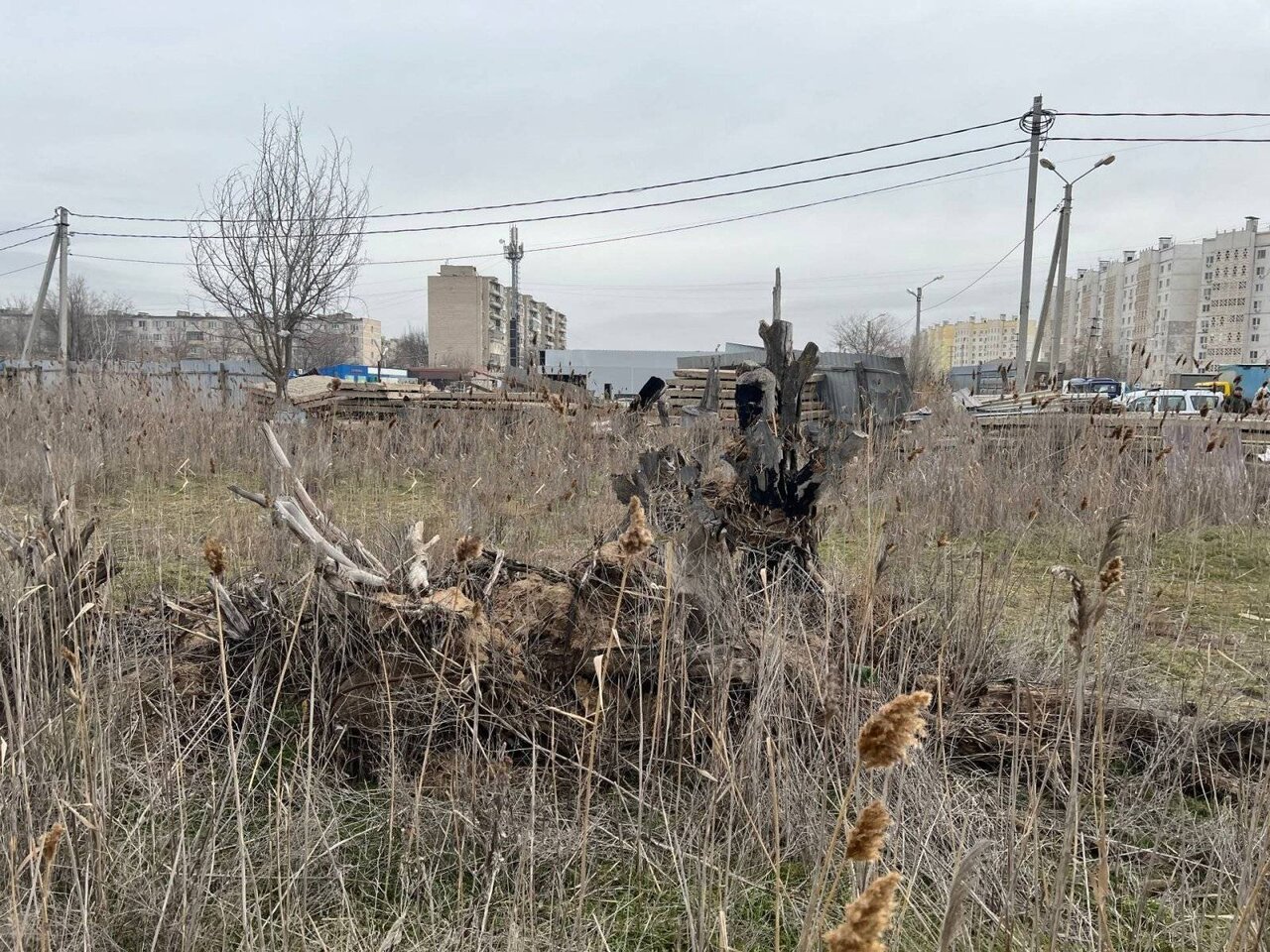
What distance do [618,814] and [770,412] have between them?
6.92ft

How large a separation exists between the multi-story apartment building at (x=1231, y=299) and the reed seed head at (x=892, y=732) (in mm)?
90953

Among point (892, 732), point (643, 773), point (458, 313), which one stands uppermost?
point (458, 313)

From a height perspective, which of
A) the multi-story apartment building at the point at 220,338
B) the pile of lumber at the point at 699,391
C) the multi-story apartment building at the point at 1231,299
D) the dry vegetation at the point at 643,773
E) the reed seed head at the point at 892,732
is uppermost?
A: the multi-story apartment building at the point at 1231,299

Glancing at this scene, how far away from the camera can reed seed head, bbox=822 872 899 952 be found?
0.57 meters

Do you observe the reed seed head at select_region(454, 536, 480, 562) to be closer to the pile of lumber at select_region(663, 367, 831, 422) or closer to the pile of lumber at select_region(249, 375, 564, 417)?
the pile of lumber at select_region(249, 375, 564, 417)

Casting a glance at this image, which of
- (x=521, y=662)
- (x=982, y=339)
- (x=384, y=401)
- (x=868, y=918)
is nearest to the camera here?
(x=868, y=918)

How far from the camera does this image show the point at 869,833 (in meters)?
0.63

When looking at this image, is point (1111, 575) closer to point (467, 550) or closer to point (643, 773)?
point (467, 550)

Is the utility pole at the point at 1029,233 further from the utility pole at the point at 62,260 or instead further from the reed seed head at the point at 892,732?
the utility pole at the point at 62,260

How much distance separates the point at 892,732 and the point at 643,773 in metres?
1.45

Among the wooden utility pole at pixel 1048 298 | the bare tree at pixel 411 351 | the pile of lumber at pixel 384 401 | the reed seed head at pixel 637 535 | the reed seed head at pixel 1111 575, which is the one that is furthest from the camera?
the bare tree at pixel 411 351

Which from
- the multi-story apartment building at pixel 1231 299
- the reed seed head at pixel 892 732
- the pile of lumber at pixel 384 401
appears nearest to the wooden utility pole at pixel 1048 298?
the pile of lumber at pixel 384 401

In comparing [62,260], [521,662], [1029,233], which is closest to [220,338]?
[62,260]

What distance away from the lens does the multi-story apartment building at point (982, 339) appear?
12394 centimetres
